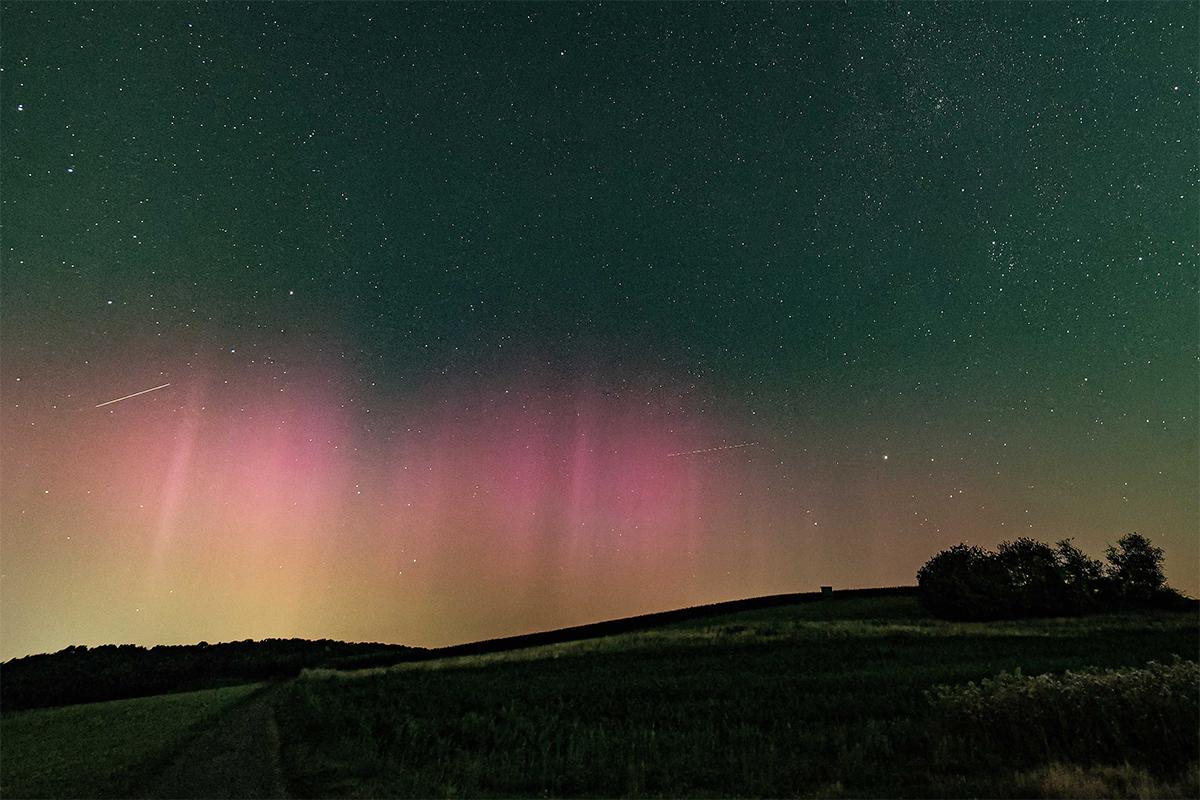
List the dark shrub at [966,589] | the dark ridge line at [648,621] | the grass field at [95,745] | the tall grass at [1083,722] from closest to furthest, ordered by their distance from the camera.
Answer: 1. the tall grass at [1083,722]
2. the grass field at [95,745]
3. the dark shrub at [966,589]
4. the dark ridge line at [648,621]

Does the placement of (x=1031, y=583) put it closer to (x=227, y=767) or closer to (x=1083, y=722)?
(x=1083, y=722)

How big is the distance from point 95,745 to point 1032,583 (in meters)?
57.6

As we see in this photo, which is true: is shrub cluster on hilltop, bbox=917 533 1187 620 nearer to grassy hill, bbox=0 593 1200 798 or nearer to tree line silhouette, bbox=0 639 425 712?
grassy hill, bbox=0 593 1200 798

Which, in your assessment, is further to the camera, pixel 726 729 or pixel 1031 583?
pixel 1031 583

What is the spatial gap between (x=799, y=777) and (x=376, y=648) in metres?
89.1

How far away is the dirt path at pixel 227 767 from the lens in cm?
1237

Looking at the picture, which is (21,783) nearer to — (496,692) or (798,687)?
(496,692)

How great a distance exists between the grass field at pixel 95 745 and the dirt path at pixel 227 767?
536mm

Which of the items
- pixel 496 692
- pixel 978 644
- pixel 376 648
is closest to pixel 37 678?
pixel 376 648

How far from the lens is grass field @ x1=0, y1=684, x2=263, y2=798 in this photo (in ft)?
44.6

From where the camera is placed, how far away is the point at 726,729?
50.4 ft

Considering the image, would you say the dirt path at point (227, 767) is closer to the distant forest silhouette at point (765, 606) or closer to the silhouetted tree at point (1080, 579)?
the distant forest silhouette at point (765, 606)

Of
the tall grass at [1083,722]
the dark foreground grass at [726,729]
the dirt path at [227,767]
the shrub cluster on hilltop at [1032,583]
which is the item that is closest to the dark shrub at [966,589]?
the shrub cluster on hilltop at [1032,583]

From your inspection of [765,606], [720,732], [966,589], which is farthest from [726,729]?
[765,606]
